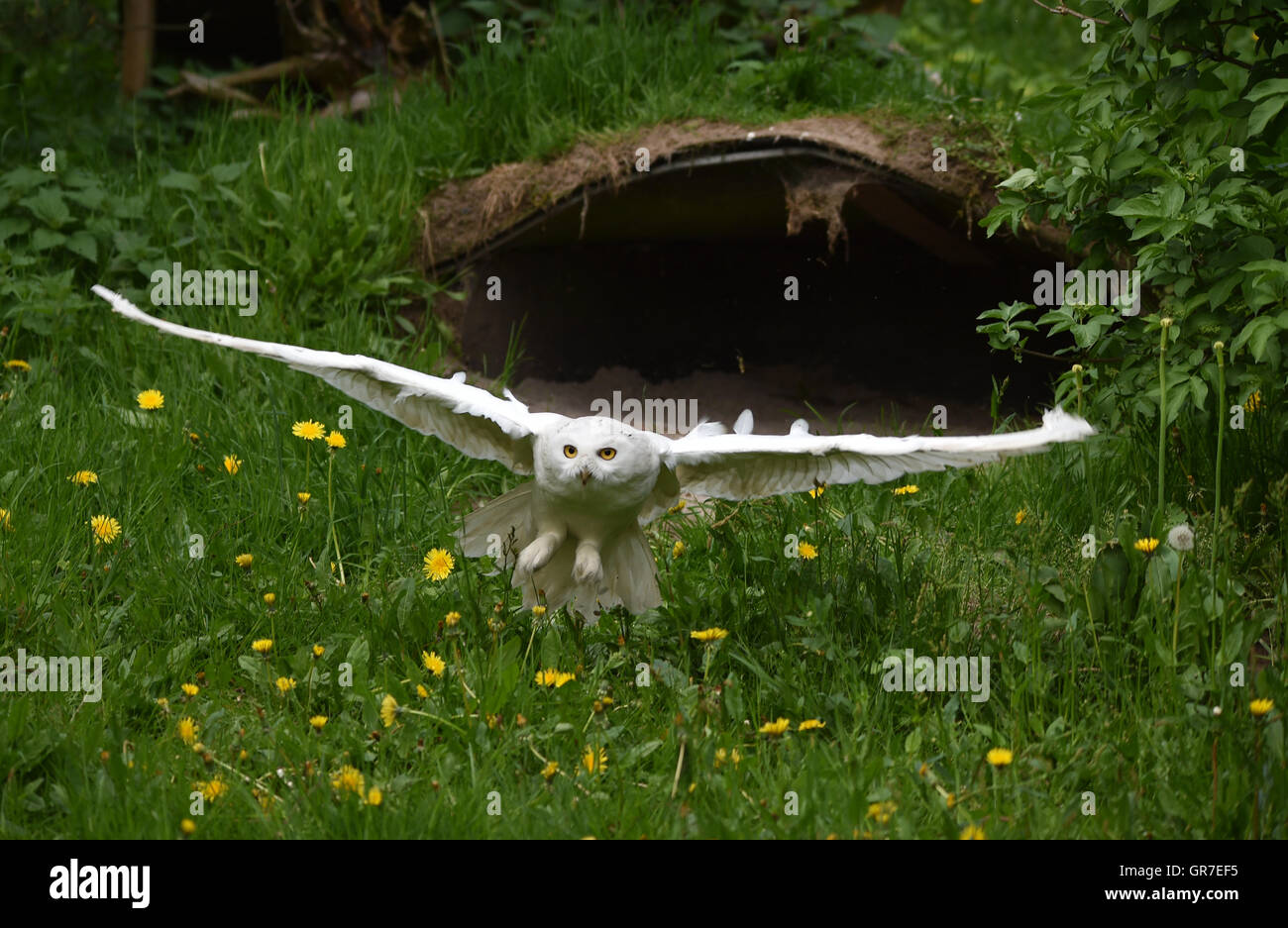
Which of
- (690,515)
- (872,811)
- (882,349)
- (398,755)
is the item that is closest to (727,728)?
(872,811)

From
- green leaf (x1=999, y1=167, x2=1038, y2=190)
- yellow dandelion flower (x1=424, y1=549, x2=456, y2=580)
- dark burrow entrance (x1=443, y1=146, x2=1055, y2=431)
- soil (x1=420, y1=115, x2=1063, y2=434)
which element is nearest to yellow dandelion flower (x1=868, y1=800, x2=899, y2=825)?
yellow dandelion flower (x1=424, y1=549, x2=456, y2=580)

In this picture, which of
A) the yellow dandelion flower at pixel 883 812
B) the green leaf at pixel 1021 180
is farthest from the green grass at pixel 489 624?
the green leaf at pixel 1021 180

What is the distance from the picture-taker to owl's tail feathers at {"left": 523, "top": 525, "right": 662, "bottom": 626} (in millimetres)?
3414

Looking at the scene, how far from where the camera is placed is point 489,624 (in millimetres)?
3285

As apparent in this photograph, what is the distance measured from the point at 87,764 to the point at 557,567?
1.28 metres

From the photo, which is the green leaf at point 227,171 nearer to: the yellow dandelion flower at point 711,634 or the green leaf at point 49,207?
the green leaf at point 49,207

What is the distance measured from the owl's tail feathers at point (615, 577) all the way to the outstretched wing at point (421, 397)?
0.32m

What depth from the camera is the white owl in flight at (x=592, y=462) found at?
3016 mm

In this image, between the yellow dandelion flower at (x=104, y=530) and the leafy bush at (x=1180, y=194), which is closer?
the leafy bush at (x=1180, y=194)

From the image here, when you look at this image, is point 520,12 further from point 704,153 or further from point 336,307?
point 336,307

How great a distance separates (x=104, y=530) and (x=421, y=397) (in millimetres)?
1121

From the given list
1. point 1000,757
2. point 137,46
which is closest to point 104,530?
point 1000,757

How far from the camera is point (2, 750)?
2.78 m
